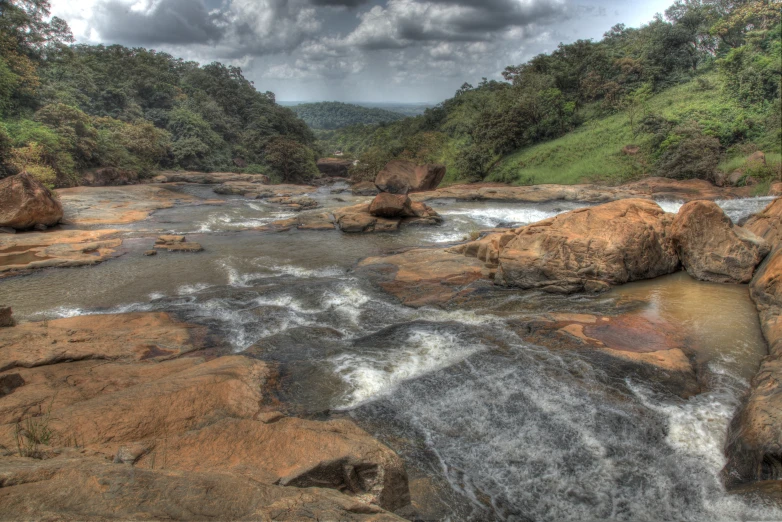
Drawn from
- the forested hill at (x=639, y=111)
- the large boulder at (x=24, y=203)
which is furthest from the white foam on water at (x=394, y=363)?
the forested hill at (x=639, y=111)

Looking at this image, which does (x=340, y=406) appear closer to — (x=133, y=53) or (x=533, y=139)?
(x=533, y=139)

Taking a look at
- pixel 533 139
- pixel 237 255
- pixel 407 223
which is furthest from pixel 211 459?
pixel 533 139

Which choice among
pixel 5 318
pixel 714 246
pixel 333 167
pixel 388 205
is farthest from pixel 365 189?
pixel 5 318

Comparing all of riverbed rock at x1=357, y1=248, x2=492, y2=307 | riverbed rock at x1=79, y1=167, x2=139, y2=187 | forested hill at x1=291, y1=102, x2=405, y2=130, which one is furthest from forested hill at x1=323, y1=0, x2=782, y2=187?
forested hill at x1=291, y1=102, x2=405, y2=130

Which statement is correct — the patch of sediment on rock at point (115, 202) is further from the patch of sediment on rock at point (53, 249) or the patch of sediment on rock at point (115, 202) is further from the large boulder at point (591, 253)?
the large boulder at point (591, 253)

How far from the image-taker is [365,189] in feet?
121

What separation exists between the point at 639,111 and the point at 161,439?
4015 centimetres

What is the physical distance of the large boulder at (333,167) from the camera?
53.5 meters

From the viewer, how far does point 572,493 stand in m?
4.81

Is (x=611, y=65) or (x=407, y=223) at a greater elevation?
(x=611, y=65)

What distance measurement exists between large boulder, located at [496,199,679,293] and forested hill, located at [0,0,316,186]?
25.2 metres

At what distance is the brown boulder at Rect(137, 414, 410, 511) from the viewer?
399 cm

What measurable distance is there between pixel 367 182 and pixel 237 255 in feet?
77.5

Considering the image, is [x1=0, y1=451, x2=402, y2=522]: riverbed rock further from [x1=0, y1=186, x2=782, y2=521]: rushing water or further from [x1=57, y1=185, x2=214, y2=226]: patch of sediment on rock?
[x1=57, y1=185, x2=214, y2=226]: patch of sediment on rock
